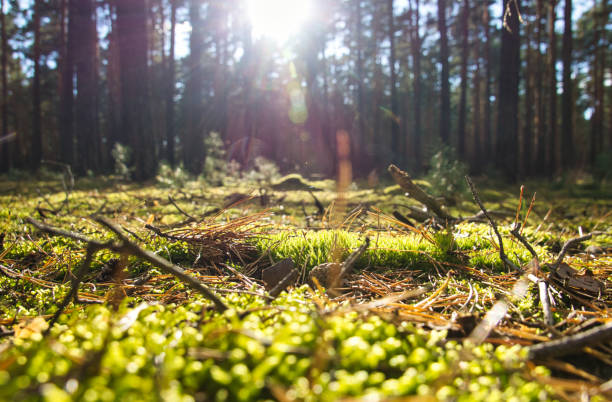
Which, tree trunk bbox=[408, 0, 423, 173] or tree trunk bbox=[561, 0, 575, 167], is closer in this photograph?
tree trunk bbox=[561, 0, 575, 167]

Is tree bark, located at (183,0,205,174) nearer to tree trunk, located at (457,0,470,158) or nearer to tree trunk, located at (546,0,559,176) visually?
tree trunk, located at (457,0,470,158)

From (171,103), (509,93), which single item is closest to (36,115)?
(171,103)

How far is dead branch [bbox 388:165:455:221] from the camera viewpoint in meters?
2.96

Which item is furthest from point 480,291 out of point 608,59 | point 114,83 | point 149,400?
point 608,59

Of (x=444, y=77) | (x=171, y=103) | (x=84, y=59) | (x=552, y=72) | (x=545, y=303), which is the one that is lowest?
(x=545, y=303)

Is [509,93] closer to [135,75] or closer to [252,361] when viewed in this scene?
[135,75]

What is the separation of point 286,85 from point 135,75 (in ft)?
54.0

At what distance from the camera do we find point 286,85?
28672 mm

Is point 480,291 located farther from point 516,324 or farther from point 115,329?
point 115,329

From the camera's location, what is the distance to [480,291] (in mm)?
1912

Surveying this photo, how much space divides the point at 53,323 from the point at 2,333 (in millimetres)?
154

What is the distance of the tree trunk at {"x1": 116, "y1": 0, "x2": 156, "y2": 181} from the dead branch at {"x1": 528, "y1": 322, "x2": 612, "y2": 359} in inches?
544

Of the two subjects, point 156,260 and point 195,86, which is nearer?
point 156,260

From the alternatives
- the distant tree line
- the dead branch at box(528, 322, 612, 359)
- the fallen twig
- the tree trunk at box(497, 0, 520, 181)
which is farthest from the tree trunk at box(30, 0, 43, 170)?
the tree trunk at box(497, 0, 520, 181)
